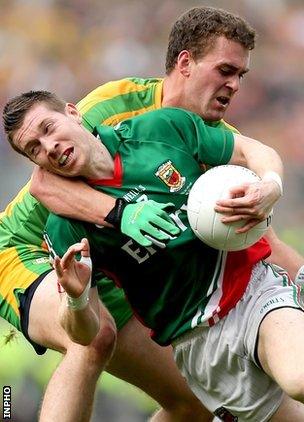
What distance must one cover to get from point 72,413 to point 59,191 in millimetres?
1038

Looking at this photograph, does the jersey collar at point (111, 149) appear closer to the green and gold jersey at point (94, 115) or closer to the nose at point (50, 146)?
the nose at point (50, 146)

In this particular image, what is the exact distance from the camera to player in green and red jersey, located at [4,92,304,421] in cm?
445

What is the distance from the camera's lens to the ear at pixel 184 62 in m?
5.85

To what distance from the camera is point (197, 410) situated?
5695 millimetres

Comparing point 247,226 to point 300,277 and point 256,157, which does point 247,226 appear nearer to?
point 256,157

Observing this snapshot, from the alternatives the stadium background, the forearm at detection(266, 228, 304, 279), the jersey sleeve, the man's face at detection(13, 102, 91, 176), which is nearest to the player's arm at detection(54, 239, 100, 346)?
the jersey sleeve

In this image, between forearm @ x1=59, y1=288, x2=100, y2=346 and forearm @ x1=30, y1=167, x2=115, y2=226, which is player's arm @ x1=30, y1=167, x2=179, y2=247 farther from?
forearm @ x1=59, y1=288, x2=100, y2=346

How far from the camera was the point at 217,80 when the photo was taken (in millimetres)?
5723

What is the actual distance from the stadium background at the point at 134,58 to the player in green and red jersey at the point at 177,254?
4372 millimetres

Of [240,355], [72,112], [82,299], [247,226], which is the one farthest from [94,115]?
[240,355]

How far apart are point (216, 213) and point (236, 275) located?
0.37 m

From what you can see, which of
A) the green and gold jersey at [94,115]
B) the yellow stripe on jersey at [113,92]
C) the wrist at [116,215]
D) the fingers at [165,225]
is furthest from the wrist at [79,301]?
the yellow stripe on jersey at [113,92]

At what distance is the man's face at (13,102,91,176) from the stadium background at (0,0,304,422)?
14.5 feet

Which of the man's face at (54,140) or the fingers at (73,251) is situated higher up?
the man's face at (54,140)
